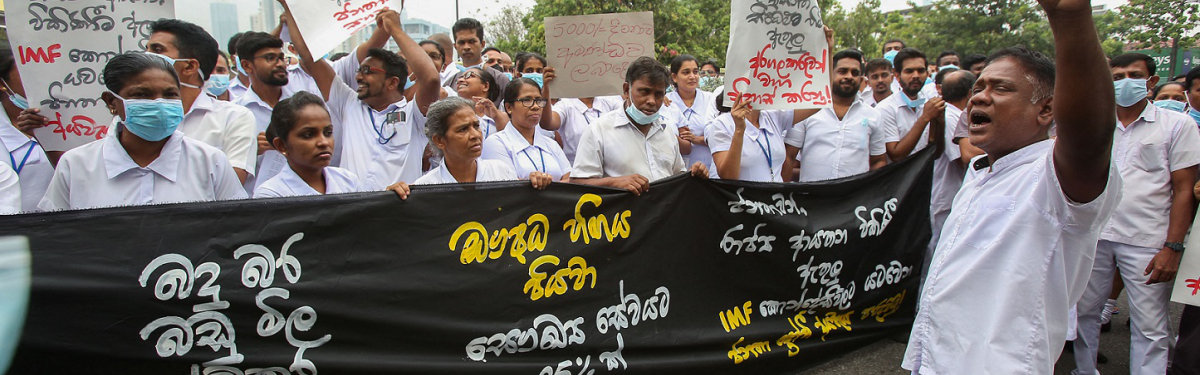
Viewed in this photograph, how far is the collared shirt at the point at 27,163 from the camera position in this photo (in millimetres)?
3271

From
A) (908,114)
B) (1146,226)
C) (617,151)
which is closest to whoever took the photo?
(617,151)

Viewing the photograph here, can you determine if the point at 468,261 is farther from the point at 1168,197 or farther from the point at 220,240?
the point at 1168,197

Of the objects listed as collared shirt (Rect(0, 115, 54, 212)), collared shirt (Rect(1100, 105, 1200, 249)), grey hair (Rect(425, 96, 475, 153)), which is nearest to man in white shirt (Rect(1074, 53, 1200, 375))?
collared shirt (Rect(1100, 105, 1200, 249))

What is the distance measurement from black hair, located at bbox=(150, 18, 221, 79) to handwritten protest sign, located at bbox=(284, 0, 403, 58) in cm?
52

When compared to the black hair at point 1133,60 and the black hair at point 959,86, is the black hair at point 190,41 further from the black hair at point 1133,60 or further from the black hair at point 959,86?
the black hair at point 1133,60

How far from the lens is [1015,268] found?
81.9 inches

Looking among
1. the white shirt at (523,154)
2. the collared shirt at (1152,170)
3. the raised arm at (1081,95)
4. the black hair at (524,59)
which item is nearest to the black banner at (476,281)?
the white shirt at (523,154)

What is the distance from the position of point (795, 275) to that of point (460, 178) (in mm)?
1945

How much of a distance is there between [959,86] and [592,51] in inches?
108

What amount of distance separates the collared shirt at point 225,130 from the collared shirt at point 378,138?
0.60 m

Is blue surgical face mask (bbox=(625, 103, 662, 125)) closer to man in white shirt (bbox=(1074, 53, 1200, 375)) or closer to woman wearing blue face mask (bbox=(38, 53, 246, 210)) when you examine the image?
woman wearing blue face mask (bbox=(38, 53, 246, 210))

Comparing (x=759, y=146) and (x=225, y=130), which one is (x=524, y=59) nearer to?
(x=759, y=146)

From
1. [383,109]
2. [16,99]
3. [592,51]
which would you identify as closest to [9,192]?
[16,99]

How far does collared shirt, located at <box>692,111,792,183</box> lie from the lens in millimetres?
4430
